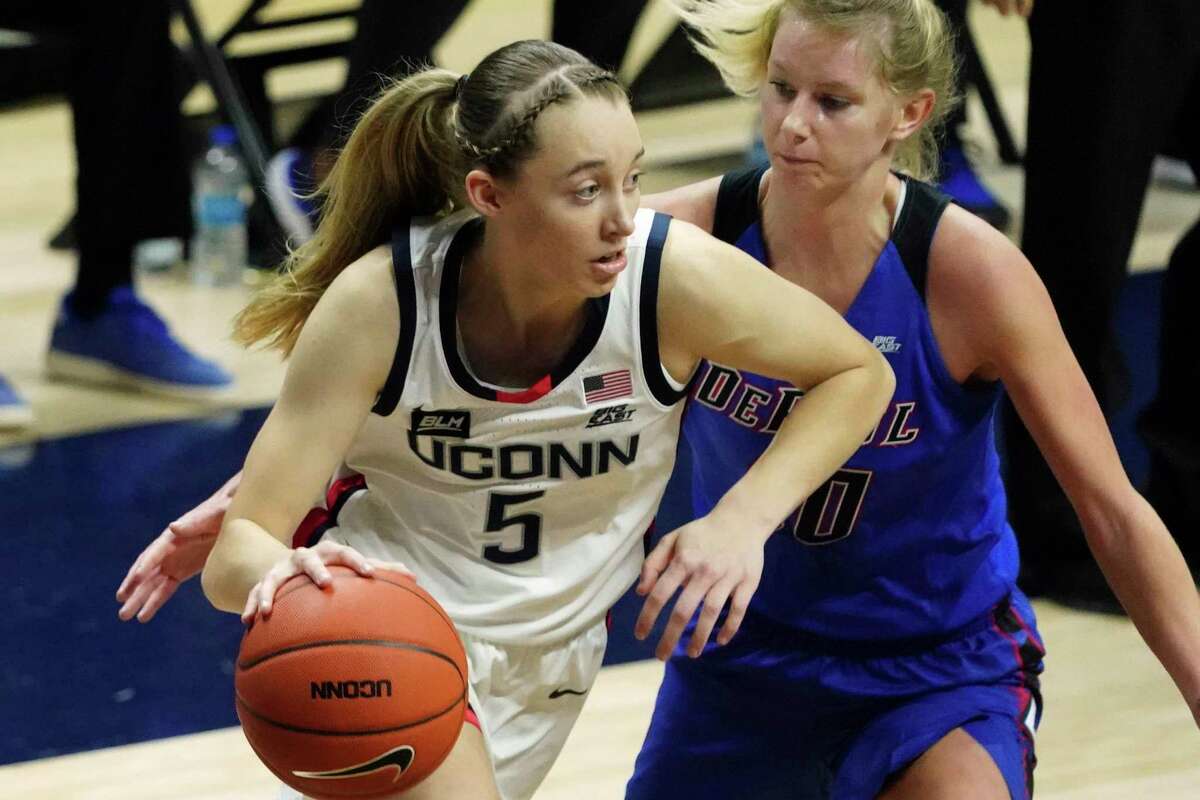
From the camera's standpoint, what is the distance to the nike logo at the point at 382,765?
220cm

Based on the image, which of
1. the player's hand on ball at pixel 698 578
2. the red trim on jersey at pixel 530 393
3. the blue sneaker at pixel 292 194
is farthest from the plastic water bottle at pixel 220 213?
the player's hand on ball at pixel 698 578

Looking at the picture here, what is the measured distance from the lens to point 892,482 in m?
2.70

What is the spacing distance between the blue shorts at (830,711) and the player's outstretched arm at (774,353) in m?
0.43

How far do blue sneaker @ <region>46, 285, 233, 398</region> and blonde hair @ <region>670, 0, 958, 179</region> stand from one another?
110 inches

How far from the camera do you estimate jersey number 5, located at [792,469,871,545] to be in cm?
270

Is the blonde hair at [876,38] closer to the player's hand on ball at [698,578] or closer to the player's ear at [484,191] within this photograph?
the player's ear at [484,191]

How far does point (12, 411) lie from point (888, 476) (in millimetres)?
3123

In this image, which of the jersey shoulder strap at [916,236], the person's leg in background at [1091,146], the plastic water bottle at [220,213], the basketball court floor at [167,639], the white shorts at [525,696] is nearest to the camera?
the white shorts at [525,696]

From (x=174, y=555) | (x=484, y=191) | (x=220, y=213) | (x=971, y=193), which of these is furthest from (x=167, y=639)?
(x=971, y=193)

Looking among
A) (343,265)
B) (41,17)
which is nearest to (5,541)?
(41,17)

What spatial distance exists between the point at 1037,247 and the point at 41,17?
9.46 ft

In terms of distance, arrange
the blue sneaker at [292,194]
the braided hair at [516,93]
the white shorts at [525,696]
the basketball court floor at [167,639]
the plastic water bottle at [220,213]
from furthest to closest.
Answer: the plastic water bottle at [220,213]
the blue sneaker at [292,194]
the basketball court floor at [167,639]
the white shorts at [525,696]
the braided hair at [516,93]

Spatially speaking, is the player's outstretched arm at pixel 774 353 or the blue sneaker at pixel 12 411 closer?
the player's outstretched arm at pixel 774 353

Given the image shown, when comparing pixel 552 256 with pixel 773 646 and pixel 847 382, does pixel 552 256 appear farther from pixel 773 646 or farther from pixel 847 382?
pixel 773 646
